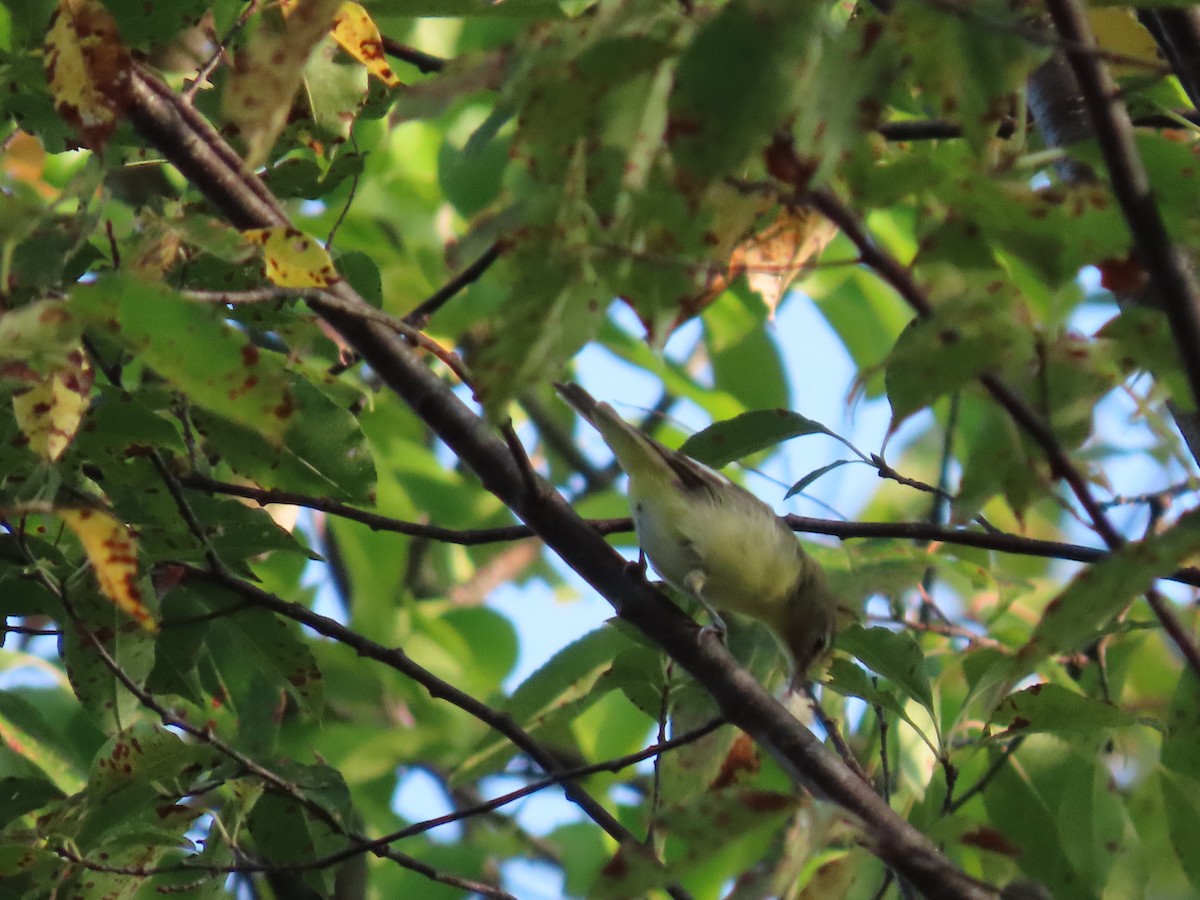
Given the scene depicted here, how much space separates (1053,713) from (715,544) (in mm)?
1692

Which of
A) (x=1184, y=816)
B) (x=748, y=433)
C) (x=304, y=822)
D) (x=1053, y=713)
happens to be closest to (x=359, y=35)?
(x=748, y=433)

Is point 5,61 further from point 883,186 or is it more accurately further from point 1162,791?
point 1162,791

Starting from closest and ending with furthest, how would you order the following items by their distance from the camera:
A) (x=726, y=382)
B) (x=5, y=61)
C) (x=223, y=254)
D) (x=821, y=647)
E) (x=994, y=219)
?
(x=994, y=219)
(x=223, y=254)
(x=5, y=61)
(x=821, y=647)
(x=726, y=382)

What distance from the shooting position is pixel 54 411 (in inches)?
61.7

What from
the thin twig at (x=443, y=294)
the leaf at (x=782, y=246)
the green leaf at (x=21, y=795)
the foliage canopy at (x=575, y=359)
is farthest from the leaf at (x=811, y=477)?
the green leaf at (x=21, y=795)

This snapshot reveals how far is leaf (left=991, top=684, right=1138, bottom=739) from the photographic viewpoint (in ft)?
6.26

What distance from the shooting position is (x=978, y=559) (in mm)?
2510

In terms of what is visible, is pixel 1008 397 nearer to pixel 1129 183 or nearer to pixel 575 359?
pixel 1129 183

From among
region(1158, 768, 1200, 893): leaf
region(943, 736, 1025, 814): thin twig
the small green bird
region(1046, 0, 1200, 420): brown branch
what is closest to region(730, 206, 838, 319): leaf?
region(1046, 0, 1200, 420): brown branch

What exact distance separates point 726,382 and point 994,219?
11.1 ft

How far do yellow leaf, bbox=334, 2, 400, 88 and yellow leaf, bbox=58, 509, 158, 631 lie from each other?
2.76 ft

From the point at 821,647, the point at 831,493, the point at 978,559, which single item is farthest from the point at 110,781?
the point at 831,493

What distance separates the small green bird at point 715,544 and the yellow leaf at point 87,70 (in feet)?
6.32

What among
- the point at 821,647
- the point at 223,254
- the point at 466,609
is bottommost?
the point at 223,254
